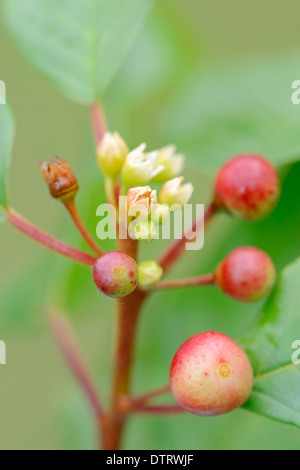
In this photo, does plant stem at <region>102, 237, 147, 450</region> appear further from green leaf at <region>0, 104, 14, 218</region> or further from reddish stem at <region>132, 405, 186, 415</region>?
green leaf at <region>0, 104, 14, 218</region>

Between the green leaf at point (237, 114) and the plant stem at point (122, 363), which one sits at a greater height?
the green leaf at point (237, 114)

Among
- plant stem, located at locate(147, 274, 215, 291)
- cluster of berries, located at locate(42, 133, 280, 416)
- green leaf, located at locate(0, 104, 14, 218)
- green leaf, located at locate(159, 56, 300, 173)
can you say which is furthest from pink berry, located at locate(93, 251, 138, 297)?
green leaf, located at locate(159, 56, 300, 173)

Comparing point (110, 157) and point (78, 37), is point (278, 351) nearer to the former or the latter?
point (110, 157)

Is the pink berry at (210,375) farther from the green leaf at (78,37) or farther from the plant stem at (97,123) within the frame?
the green leaf at (78,37)

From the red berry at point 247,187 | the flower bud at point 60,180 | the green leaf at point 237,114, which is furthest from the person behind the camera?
the green leaf at point 237,114

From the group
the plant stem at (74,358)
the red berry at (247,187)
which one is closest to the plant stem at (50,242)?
the red berry at (247,187)

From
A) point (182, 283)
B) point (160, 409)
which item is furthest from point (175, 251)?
point (160, 409)
